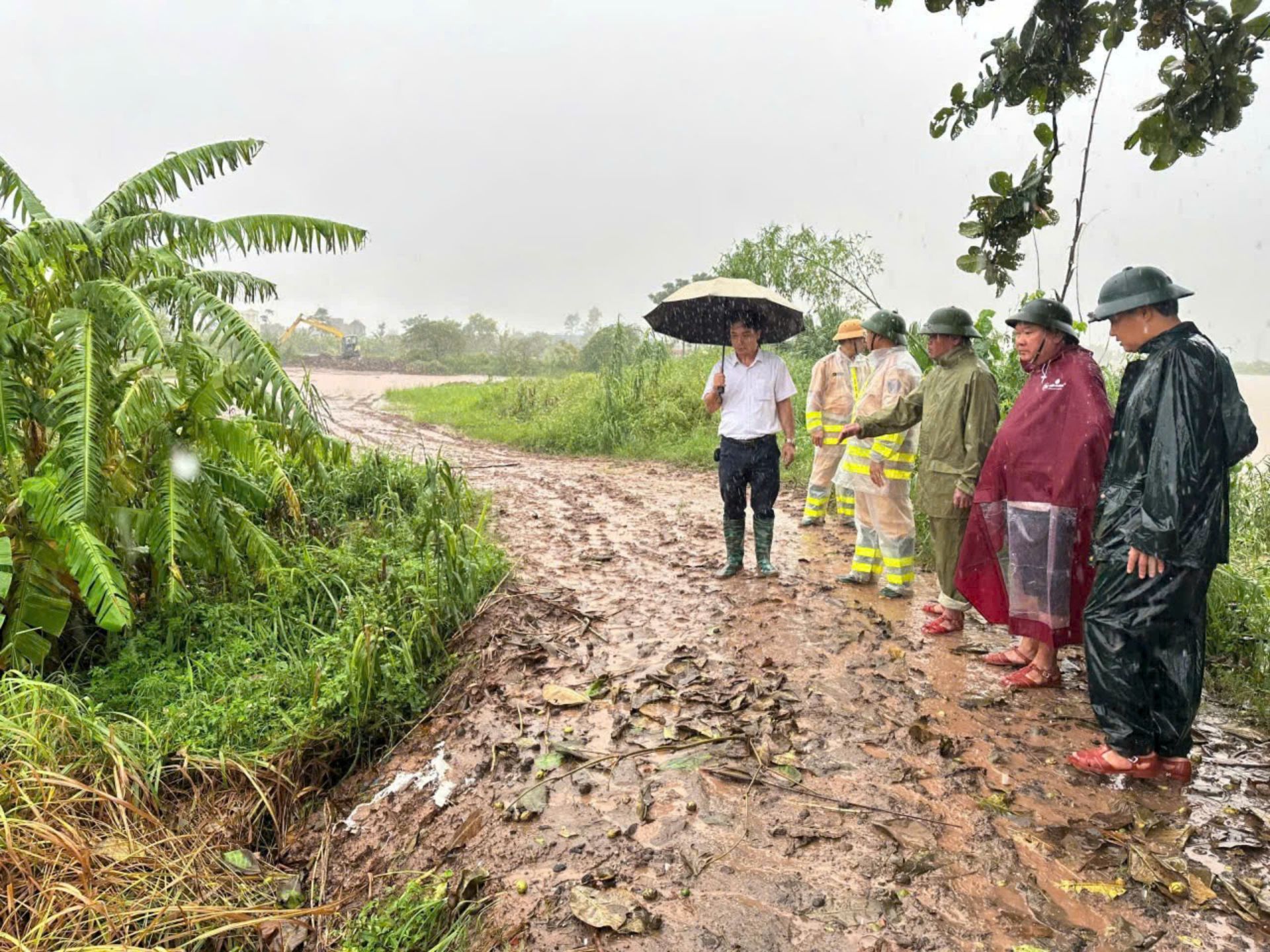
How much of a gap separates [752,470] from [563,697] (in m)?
2.26

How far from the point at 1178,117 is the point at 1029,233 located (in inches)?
32.5

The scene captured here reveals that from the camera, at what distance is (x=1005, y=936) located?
2.22 metres

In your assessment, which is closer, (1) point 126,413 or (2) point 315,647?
(1) point 126,413

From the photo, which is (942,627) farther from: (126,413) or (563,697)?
(126,413)

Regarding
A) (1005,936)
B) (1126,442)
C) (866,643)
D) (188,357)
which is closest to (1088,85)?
(1126,442)

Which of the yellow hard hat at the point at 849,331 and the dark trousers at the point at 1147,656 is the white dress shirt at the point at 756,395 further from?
the dark trousers at the point at 1147,656

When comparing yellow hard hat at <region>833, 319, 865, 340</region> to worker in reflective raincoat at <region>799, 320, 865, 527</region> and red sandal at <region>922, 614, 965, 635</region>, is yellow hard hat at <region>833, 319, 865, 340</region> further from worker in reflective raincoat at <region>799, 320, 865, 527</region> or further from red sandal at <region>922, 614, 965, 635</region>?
red sandal at <region>922, 614, 965, 635</region>

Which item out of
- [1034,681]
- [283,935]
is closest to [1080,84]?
[1034,681]

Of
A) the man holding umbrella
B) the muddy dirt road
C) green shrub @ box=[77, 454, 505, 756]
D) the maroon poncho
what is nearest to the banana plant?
green shrub @ box=[77, 454, 505, 756]

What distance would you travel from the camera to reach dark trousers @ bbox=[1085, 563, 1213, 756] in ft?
9.43

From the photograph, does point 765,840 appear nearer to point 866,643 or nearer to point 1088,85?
point 866,643

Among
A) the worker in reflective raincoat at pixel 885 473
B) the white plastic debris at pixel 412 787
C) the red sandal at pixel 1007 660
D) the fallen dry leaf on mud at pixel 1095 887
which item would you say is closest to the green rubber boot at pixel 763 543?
the worker in reflective raincoat at pixel 885 473

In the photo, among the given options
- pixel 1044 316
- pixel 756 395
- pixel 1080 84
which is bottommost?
pixel 756 395

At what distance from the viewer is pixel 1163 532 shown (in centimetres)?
275
